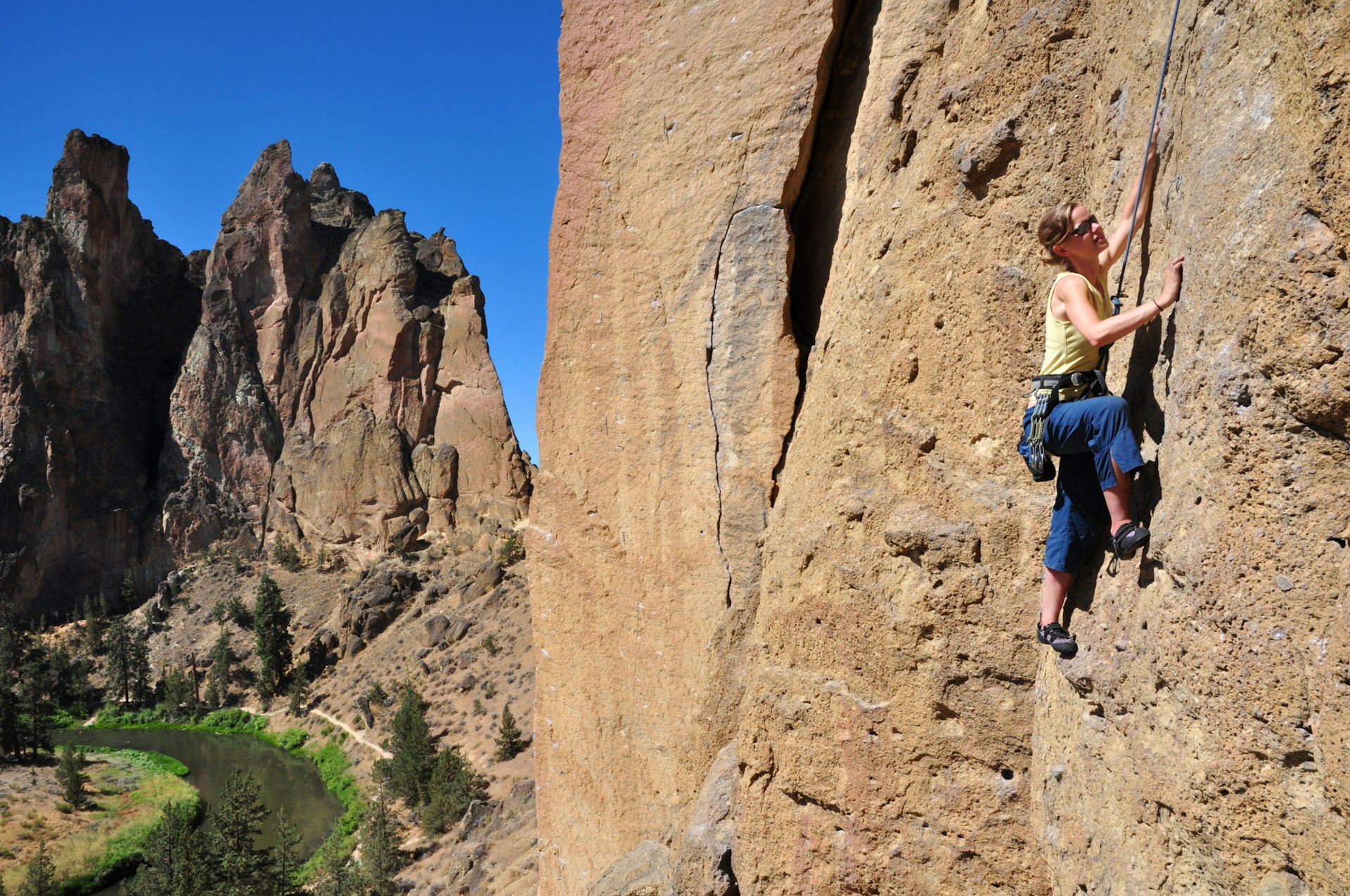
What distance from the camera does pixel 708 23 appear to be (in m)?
5.75

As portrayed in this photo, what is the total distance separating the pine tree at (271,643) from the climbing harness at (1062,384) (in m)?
40.9

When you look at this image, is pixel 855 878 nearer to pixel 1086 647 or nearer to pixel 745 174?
pixel 1086 647

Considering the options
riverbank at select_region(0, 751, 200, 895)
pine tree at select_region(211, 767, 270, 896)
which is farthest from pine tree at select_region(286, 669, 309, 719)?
pine tree at select_region(211, 767, 270, 896)

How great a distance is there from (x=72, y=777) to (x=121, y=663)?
1501 centimetres

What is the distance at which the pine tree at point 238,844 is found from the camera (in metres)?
20.5

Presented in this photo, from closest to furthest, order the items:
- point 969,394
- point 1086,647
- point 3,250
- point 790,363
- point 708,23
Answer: point 1086,647, point 969,394, point 790,363, point 708,23, point 3,250

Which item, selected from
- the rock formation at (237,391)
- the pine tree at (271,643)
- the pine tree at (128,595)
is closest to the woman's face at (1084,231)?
the pine tree at (271,643)

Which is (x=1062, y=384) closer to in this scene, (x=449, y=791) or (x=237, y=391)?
(x=449, y=791)

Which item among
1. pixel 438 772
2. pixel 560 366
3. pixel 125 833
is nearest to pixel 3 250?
pixel 125 833

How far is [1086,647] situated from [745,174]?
11.9ft

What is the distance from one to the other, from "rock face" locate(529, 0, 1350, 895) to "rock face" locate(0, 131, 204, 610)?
56465mm

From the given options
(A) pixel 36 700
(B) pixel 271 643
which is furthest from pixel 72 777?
(B) pixel 271 643

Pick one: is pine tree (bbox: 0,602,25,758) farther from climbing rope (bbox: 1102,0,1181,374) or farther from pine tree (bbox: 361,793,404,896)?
climbing rope (bbox: 1102,0,1181,374)

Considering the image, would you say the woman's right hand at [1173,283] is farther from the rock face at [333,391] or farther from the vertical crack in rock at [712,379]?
the rock face at [333,391]
